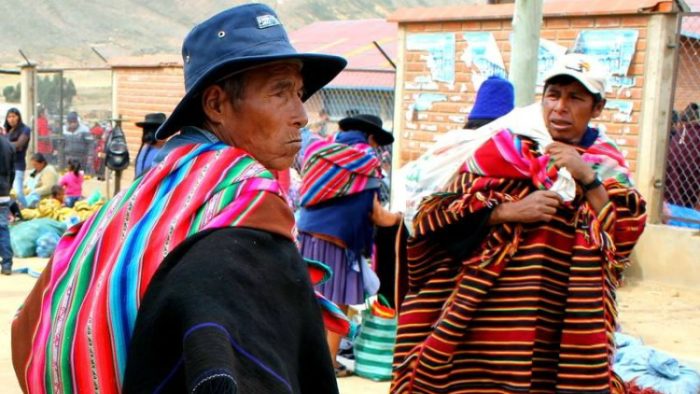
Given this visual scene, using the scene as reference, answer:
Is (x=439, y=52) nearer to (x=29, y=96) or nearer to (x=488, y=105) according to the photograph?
(x=488, y=105)

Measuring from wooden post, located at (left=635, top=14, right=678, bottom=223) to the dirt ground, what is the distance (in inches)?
34.3

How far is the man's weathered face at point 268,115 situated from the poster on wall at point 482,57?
26.1 feet

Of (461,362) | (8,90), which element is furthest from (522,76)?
→ (8,90)

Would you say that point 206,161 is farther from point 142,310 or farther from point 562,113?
point 562,113

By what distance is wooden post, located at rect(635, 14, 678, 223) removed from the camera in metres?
8.73

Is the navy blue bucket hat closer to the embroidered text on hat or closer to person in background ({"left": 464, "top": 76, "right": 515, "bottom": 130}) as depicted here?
the embroidered text on hat

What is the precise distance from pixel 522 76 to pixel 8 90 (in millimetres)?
34330

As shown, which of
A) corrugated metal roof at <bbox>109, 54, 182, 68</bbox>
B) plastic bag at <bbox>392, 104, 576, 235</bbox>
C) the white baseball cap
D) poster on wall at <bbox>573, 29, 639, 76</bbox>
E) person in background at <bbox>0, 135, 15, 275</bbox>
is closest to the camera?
the white baseball cap

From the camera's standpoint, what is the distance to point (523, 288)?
3398 mm

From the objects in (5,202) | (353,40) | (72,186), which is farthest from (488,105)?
(353,40)

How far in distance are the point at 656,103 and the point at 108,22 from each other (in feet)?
202

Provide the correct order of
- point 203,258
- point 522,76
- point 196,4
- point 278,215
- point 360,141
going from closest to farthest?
1. point 203,258
2. point 278,215
3. point 522,76
4. point 360,141
5. point 196,4

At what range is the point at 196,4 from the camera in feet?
247

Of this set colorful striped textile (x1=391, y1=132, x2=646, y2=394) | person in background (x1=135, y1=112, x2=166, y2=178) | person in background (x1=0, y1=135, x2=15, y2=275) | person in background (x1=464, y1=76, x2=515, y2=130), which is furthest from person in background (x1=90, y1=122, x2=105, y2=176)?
colorful striped textile (x1=391, y1=132, x2=646, y2=394)
